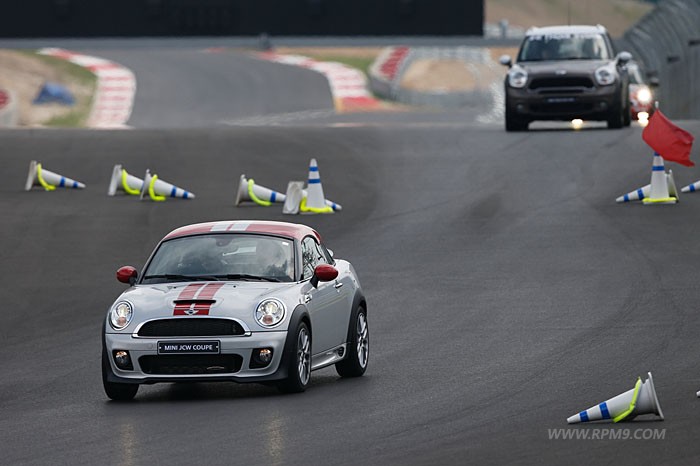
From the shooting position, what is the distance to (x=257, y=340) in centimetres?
1145

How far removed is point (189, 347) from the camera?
450 inches

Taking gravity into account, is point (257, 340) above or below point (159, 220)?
above

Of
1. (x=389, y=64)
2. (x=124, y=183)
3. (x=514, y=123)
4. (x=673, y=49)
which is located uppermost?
(x=124, y=183)

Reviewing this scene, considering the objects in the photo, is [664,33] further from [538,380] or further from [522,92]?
[538,380]

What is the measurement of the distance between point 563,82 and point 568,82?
9 cm

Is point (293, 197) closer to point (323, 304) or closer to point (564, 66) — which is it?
point (564, 66)

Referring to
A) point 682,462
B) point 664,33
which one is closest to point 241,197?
point 682,462

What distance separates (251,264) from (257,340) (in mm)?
976

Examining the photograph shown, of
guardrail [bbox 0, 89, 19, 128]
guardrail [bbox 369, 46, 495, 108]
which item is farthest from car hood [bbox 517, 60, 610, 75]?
guardrail [bbox 369, 46, 495, 108]

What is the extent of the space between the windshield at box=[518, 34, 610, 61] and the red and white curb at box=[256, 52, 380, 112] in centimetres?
3461

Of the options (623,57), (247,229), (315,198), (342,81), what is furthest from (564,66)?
(342,81)

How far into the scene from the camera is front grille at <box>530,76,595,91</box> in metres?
29.0

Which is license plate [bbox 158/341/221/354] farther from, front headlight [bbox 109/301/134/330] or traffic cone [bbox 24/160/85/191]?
traffic cone [bbox 24/160/85/191]

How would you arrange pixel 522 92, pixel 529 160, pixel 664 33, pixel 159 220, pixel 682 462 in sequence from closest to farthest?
pixel 682 462
pixel 159 220
pixel 529 160
pixel 522 92
pixel 664 33
